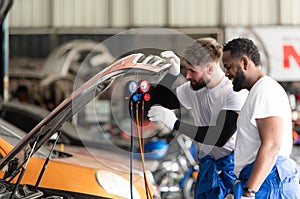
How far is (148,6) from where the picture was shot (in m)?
14.9

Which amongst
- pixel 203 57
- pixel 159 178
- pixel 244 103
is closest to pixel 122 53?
pixel 203 57

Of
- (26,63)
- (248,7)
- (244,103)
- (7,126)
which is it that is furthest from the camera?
(26,63)

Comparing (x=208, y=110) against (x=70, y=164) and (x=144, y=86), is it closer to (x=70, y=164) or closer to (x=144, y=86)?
(x=144, y=86)

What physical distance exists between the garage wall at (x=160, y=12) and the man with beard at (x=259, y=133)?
33.4 feet

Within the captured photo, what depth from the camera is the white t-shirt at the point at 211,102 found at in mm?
4750

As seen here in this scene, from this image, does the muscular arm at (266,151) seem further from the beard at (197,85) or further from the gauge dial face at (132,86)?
the gauge dial face at (132,86)

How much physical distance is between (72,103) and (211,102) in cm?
143

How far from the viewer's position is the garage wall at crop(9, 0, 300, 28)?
14508 mm

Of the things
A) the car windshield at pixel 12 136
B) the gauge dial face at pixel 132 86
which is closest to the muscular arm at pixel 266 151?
the gauge dial face at pixel 132 86

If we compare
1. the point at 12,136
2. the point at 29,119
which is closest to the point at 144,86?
the point at 12,136

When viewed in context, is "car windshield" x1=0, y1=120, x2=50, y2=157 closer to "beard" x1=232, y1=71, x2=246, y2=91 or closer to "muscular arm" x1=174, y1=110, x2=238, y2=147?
"muscular arm" x1=174, y1=110, x2=238, y2=147

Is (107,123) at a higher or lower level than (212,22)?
lower

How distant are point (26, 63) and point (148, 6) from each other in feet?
11.8

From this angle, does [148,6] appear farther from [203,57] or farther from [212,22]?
[203,57]
